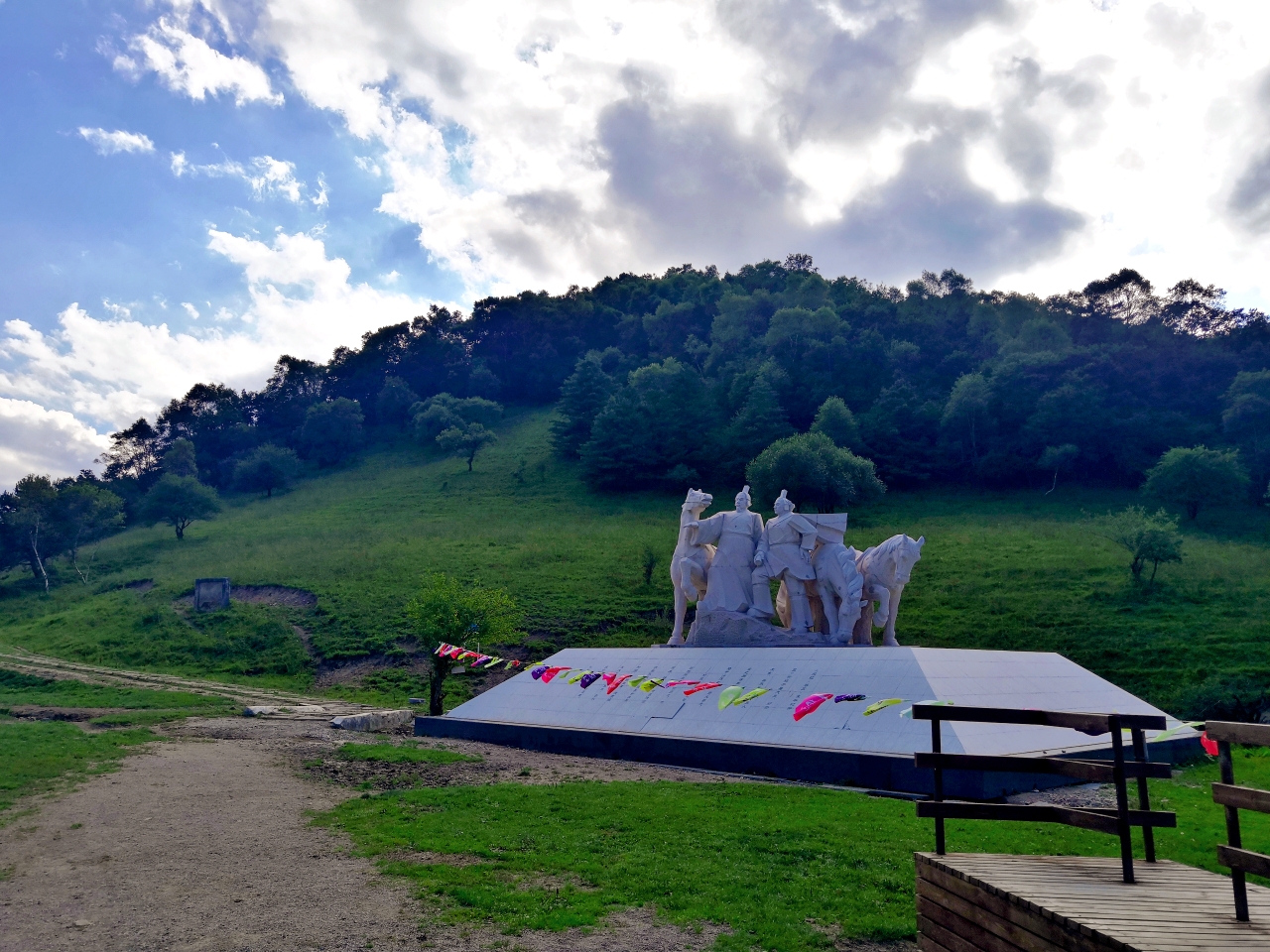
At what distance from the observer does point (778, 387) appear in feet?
201

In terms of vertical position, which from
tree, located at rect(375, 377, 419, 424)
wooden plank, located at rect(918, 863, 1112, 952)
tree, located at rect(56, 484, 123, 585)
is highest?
tree, located at rect(375, 377, 419, 424)

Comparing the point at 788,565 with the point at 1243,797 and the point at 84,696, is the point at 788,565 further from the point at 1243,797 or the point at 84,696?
the point at 84,696

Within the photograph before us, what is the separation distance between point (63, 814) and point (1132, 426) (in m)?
57.2

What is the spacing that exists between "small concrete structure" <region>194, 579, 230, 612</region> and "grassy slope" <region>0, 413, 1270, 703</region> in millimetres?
1071

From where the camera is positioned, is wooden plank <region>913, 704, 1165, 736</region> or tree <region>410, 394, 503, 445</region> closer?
wooden plank <region>913, 704, 1165, 736</region>

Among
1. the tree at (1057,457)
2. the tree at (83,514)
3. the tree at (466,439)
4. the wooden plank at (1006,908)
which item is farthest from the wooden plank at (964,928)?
the tree at (466,439)

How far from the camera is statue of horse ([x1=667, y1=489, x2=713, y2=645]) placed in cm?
2347

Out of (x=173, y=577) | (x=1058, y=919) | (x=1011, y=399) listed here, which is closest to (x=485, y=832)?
(x=1058, y=919)

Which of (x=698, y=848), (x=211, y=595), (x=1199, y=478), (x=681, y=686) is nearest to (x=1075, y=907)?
(x=698, y=848)

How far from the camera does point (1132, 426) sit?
55.0 metres

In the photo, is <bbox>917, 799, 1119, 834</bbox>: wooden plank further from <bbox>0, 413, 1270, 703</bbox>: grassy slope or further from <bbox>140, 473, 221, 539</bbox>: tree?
<bbox>140, 473, 221, 539</bbox>: tree

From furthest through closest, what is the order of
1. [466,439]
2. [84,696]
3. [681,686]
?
[466,439] < [84,696] < [681,686]

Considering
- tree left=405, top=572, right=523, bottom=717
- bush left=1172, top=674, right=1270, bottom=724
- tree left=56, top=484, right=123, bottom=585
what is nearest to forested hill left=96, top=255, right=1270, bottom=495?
tree left=56, top=484, right=123, bottom=585

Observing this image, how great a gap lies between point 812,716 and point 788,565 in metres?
5.69
